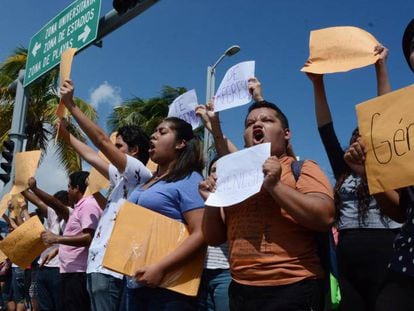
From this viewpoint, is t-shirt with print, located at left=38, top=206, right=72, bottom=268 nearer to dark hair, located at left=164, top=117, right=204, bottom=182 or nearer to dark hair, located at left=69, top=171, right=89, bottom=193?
dark hair, located at left=69, top=171, right=89, bottom=193

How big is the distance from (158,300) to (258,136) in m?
0.97

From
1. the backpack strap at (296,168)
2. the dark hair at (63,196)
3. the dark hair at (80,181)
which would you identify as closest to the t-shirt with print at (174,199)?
the backpack strap at (296,168)

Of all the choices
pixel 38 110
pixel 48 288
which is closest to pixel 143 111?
pixel 38 110

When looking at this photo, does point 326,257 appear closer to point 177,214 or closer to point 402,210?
point 402,210

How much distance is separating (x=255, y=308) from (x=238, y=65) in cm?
152

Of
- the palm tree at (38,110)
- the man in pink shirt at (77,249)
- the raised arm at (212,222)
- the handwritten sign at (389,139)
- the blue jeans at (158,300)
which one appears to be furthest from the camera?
the palm tree at (38,110)

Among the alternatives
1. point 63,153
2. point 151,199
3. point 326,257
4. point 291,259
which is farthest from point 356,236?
point 63,153

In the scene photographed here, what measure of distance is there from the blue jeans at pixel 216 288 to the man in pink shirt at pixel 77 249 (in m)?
1.22

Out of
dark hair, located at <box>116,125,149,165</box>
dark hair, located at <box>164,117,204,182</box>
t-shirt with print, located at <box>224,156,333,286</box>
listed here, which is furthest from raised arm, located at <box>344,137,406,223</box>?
dark hair, located at <box>116,125,149,165</box>

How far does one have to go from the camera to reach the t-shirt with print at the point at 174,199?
9.28ft

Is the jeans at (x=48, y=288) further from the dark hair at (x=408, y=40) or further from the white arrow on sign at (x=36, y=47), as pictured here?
the dark hair at (x=408, y=40)

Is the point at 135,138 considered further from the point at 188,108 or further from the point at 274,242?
Result: the point at 274,242

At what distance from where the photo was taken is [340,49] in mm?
2486

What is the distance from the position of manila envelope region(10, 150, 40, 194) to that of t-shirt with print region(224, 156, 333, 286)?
2896mm
